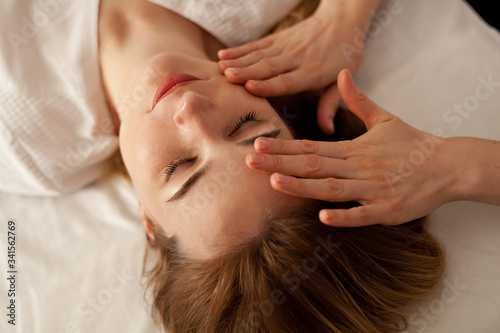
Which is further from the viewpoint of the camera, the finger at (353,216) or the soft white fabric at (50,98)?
the soft white fabric at (50,98)

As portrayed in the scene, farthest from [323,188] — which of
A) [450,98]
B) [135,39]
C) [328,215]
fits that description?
[135,39]

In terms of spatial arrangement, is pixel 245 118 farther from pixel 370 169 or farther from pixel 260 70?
pixel 370 169

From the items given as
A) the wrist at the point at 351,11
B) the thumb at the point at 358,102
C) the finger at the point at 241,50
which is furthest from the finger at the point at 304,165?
the wrist at the point at 351,11

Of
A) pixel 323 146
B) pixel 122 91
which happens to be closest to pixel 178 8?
pixel 122 91

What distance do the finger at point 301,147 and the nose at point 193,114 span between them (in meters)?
0.14

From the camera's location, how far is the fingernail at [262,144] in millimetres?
814

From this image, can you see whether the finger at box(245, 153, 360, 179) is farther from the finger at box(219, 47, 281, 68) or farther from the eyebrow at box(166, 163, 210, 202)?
the finger at box(219, 47, 281, 68)

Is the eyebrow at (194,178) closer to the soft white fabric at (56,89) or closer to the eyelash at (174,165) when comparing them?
the eyelash at (174,165)

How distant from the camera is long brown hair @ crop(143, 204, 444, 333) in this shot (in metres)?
0.84

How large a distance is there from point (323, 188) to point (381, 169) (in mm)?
165

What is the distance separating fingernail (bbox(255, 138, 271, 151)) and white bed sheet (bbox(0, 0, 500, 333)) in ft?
1.86

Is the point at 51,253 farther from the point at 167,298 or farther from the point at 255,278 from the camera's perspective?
the point at 255,278

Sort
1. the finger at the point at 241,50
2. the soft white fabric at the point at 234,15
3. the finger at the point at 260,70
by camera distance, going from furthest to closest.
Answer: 1. the soft white fabric at the point at 234,15
2. the finger at the point at 241,50
3. the finger at the point at 260,70

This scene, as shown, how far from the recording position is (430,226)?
106 centimetres
